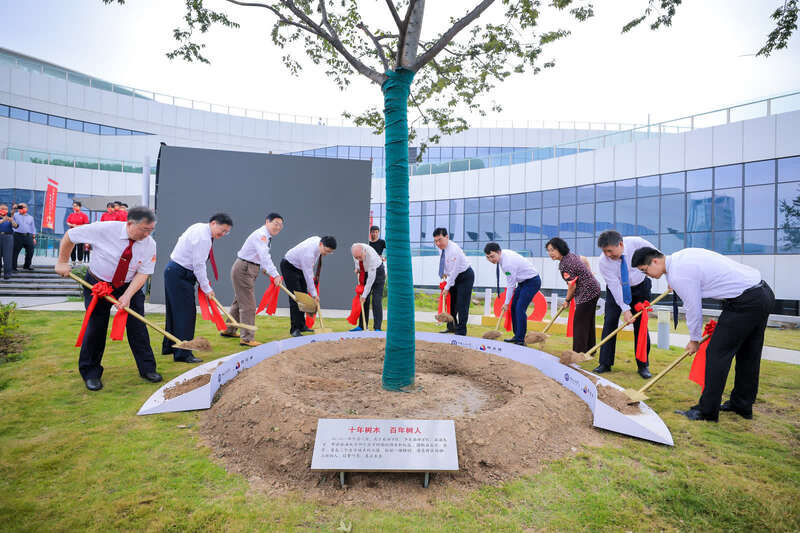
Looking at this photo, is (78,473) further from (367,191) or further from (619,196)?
(619,196)

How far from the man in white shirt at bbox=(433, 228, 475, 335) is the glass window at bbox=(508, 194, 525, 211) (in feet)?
51.6

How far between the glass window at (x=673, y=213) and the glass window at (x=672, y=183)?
0.24m

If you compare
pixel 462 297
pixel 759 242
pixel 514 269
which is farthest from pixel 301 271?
pixel 759 242

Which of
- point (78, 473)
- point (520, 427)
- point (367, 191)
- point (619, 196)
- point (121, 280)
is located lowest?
point (78, 473)

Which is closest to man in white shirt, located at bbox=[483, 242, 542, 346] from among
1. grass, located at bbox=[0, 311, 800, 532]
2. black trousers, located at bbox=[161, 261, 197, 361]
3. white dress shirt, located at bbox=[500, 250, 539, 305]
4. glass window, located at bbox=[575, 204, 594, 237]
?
white dress shirt, located at bbox=[500, 250, 539, 305]

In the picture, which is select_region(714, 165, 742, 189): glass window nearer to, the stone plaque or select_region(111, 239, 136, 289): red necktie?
the stone plaque

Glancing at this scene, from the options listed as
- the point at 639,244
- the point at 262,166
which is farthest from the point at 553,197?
the point at 639,244

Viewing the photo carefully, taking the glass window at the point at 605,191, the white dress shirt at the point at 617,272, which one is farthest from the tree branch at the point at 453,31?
the glass window at the point at 605,191

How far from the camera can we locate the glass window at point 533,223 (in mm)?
20875

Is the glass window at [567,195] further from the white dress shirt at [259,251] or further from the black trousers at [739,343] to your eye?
the black trousers at [739,343]

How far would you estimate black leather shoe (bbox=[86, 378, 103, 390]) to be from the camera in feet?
12.6

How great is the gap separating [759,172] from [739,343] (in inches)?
572

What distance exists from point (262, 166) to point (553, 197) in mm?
14785

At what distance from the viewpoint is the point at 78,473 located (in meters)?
2.42
